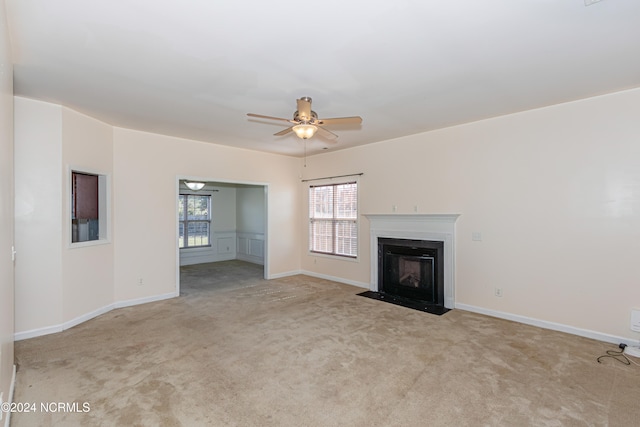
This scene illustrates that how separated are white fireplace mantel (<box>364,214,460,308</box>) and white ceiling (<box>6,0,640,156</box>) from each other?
1693 millimetres

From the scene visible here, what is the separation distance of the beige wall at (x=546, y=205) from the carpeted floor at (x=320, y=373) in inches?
17.0

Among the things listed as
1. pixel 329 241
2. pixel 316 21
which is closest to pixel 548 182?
pixel 316 21

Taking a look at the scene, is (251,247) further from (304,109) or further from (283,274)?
(304,109)

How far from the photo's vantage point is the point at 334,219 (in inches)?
263

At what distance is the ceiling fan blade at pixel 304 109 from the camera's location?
3.08m

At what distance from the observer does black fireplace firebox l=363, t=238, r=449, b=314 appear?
16.2 feet

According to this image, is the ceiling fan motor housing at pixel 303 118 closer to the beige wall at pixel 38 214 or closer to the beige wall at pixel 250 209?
the beige wall at pixel 38 214

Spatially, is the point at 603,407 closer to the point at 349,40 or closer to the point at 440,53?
the point at 440,53

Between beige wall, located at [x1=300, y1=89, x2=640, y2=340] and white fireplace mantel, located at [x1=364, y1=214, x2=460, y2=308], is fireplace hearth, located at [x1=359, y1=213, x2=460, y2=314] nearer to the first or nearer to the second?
white fireplace mantel, located at [x1=364, y1=214, x2=460, y2=308]

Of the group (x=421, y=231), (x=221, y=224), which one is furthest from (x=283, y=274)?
(x=221, y=224)

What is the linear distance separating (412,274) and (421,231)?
29.4 inches

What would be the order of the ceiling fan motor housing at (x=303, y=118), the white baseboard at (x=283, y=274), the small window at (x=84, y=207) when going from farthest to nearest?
1. the white baseboard at (x=283, y=274)
2. the small window at (x=84, y=207)
3. the ceiling fan motor housing at (x=303, y=118)

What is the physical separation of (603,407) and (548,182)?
8.27 feet

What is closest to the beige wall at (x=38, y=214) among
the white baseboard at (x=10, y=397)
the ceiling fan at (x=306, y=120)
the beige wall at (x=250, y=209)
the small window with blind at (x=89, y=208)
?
the small window with blind at (x=89, y=208)
